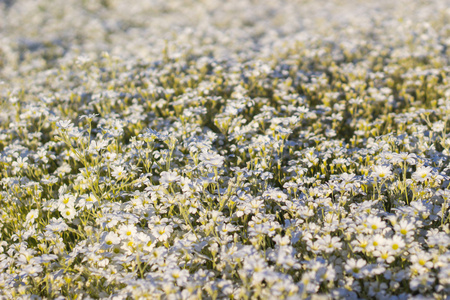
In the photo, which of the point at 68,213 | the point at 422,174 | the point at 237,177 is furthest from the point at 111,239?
the point at 422,174

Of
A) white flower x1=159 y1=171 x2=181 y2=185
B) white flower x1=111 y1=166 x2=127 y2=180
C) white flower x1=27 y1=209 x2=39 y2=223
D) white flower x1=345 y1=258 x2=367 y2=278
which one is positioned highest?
white flower x1=159 y1=171 x2=181 y2=185

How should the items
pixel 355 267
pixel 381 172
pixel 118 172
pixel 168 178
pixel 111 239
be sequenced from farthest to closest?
pixel 118 172
pixel 381 172
pixel 168 178
pixel 111 239
pixel 355 267

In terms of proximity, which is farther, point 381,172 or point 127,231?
point 381,172

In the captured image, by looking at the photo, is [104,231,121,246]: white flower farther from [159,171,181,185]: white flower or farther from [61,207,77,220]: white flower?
[159,171,181,185]: white flower

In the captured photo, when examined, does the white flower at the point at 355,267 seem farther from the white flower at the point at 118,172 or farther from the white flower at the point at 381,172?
the white flower at the point at 118,172

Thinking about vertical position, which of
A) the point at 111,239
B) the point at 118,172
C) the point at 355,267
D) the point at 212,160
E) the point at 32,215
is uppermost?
the point at 212,160

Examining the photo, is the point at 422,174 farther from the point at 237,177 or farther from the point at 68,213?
the point at 68,213

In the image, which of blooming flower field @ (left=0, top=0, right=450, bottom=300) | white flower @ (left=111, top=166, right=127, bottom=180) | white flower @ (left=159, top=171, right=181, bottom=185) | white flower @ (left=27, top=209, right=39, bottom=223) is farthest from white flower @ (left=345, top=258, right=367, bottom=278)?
white flower @ (left=27, top=209, right=39, bottom=223)

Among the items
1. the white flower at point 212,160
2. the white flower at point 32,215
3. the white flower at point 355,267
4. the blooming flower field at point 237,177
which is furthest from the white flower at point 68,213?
the white flower at point 355,267

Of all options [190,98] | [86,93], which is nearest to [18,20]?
[86,93]
